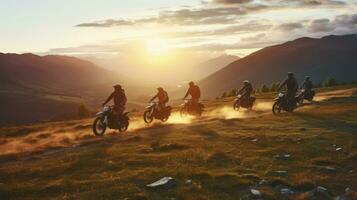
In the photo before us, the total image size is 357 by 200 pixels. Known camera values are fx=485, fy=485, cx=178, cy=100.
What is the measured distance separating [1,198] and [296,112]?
108ft

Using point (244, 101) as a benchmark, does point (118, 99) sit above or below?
above

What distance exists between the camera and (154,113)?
4138 cm

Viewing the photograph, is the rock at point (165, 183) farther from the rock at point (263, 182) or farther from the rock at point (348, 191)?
the rock at point (348, 191)

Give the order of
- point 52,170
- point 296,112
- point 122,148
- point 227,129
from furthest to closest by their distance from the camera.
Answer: point 296,112 < point 227,129 < point 122,148 < point 52,170

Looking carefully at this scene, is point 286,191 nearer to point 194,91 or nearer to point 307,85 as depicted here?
point 194,91

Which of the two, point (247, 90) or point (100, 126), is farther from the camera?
point (247, 90)

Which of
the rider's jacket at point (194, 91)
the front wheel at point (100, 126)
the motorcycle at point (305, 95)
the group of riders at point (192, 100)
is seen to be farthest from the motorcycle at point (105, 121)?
the motorcycle at point (305, 95)

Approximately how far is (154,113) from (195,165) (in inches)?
823

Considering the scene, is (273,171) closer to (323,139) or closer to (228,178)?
(228,178)

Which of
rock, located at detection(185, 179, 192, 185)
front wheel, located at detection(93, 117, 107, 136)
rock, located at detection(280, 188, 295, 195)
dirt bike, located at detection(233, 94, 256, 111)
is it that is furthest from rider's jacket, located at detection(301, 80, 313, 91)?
rock, located at detection(185, 179, 192, 185)

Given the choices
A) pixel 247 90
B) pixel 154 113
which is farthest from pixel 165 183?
pixel 247 90

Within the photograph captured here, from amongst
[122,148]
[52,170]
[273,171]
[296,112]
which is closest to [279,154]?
[273,171]

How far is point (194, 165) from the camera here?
68.0 feet

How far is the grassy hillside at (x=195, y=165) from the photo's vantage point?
56.3 feet
